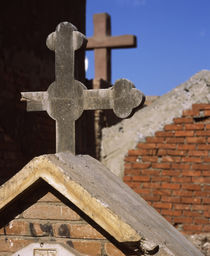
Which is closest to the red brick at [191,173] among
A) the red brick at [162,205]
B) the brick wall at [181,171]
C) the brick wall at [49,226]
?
the brick wall at [181,171]

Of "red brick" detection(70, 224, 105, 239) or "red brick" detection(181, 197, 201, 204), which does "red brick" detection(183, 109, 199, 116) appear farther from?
"red brick" detection(70, 224, 105, 239)

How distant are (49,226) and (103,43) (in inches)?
315

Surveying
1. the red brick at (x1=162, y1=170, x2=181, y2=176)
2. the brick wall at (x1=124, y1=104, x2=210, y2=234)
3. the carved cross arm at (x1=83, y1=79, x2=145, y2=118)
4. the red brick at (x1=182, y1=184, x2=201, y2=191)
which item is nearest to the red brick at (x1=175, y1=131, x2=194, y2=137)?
the brick wall at (x1=124, y1=104, x2=210, y2=234)

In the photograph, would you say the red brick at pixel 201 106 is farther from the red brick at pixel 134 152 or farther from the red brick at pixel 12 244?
the red brick at pixel 12 244

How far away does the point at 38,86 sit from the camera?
6238mm

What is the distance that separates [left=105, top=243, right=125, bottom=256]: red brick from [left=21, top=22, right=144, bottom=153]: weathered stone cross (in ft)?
2.53

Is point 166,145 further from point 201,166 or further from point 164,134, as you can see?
point 201,166

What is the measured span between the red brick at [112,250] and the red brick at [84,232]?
0.16ft

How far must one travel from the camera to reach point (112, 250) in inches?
76.2

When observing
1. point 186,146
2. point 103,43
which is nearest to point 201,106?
point 186,146

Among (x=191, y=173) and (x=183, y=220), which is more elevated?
(x=191, y=173)

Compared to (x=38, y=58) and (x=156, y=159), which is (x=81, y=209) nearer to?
(x=156, y=159)

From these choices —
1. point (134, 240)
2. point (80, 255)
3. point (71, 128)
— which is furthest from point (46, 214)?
point (71, 128)

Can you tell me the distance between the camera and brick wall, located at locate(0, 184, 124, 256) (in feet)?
6.46
